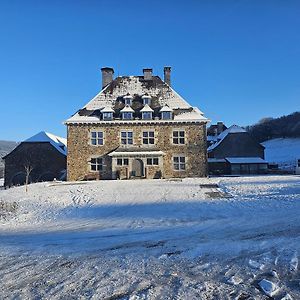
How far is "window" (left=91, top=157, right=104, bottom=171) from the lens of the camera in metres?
32.8

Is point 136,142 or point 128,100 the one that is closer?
point 136,142

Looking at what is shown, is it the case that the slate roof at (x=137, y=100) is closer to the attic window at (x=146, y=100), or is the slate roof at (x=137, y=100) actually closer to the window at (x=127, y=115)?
the attic window at (x=146, y=100)

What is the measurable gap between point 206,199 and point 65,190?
9.81 metres

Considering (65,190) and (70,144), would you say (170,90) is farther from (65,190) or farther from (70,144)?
(65,190)

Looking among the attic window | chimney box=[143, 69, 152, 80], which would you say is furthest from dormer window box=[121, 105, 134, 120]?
chimney box=[143, 69, 152, 80]

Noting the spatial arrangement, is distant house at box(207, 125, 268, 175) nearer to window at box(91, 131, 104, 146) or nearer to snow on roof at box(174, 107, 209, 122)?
snow on roof at box(174, 107, 209, 122)

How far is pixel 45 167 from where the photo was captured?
40750 mm

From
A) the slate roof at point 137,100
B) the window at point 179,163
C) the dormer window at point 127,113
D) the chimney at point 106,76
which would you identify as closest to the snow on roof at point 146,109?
the slate roof at point 137,100

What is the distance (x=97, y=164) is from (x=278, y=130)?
Answer: 80536 millimetres

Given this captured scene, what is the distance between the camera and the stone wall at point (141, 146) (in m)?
32.7

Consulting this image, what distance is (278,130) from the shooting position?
328 ft

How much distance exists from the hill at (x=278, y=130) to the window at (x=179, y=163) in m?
69.9

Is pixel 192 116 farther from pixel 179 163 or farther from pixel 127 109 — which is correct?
pixel 127 109

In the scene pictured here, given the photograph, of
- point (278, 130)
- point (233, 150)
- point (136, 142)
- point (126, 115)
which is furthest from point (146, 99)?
point (278, 130)
